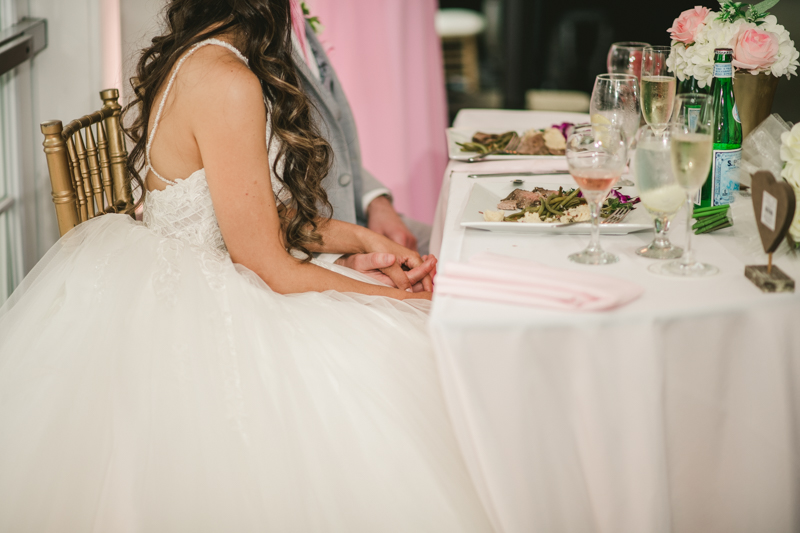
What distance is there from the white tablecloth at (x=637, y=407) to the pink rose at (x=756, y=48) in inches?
20.6

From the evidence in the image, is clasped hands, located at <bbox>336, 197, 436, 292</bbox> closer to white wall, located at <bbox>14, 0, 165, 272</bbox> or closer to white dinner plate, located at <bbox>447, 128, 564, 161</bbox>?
white dinner plate, located at <bbox>447, 128, 564, 161</bbox>

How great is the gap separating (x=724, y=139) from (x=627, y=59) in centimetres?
60

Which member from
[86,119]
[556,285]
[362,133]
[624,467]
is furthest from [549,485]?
[362,133]

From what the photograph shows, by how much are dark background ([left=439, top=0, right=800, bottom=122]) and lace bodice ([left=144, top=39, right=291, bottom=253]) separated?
4.09 metres

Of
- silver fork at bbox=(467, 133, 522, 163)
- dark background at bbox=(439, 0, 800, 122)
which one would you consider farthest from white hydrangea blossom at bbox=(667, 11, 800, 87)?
Result: dark background at bbox=(439, 0, 800, 122)

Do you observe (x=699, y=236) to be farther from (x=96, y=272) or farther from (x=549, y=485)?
(x=96, y=272)

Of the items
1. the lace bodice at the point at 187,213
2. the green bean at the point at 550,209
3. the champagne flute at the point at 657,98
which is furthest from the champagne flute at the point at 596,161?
the lace bodice at the point at 187,213

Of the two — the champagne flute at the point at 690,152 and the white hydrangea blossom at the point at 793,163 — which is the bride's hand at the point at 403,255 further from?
the white hydrangea blossom at the point at 793,163

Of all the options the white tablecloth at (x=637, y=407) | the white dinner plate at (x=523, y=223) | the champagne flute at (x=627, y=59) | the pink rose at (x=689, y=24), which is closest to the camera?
the white tablecloth at (x=637, y=407)

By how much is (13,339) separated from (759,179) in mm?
1309

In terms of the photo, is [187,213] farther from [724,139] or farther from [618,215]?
[724,139]

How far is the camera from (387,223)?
6.77 ft

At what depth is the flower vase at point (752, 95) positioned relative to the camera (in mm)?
1298

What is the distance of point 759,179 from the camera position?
3.14 feet
